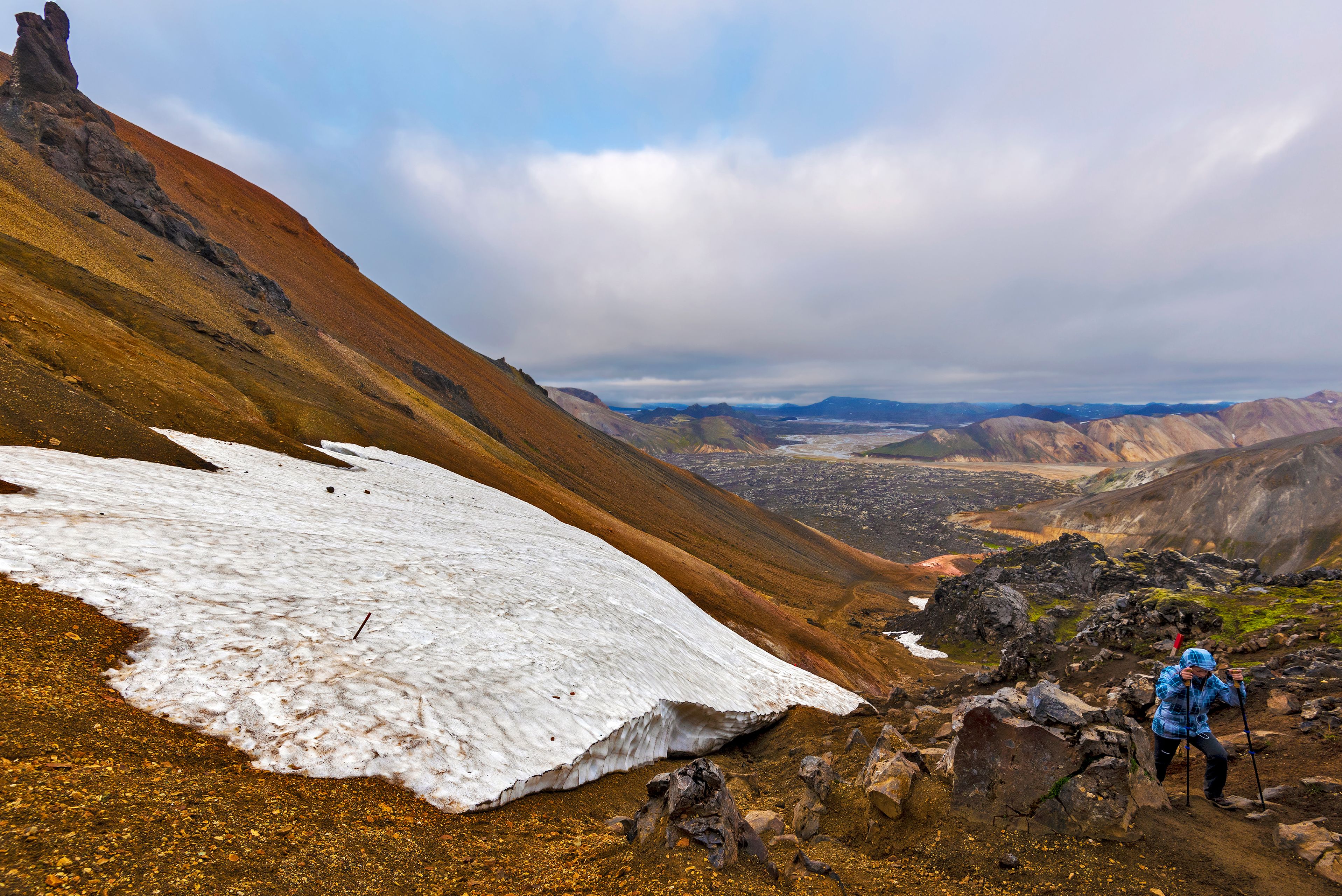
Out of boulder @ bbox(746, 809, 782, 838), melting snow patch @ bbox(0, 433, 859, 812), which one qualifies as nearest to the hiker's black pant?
boulder @ bbox(746, 809, 782, 838)

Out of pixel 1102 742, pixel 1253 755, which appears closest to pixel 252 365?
pixel 1102 742

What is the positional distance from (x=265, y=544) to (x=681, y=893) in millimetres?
12295

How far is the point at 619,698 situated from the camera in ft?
39.0

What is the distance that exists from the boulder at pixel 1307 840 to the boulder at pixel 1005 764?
2.32 meters

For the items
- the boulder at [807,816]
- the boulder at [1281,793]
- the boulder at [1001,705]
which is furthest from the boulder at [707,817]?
the boulder at [1281,793]

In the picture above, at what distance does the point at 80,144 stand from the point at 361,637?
262 feet

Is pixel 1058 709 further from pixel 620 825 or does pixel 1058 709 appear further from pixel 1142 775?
pixel 620 825

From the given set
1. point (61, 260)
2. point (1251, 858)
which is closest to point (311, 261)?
point (61, 260)

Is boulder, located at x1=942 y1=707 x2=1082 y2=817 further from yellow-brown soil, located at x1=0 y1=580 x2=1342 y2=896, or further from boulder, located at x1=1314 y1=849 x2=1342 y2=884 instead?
boulder, located at x1=1314 y1=849 x2=1342 y2=884

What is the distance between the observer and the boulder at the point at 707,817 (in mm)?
6992

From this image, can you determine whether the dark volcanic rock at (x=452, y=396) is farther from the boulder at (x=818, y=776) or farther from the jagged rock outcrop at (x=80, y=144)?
the boulder at (x=818, y=776)

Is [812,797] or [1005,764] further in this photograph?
[812,797]

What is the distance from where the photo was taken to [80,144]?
54.9 metres

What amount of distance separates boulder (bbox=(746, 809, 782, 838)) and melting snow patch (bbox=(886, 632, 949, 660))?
43.7 m
